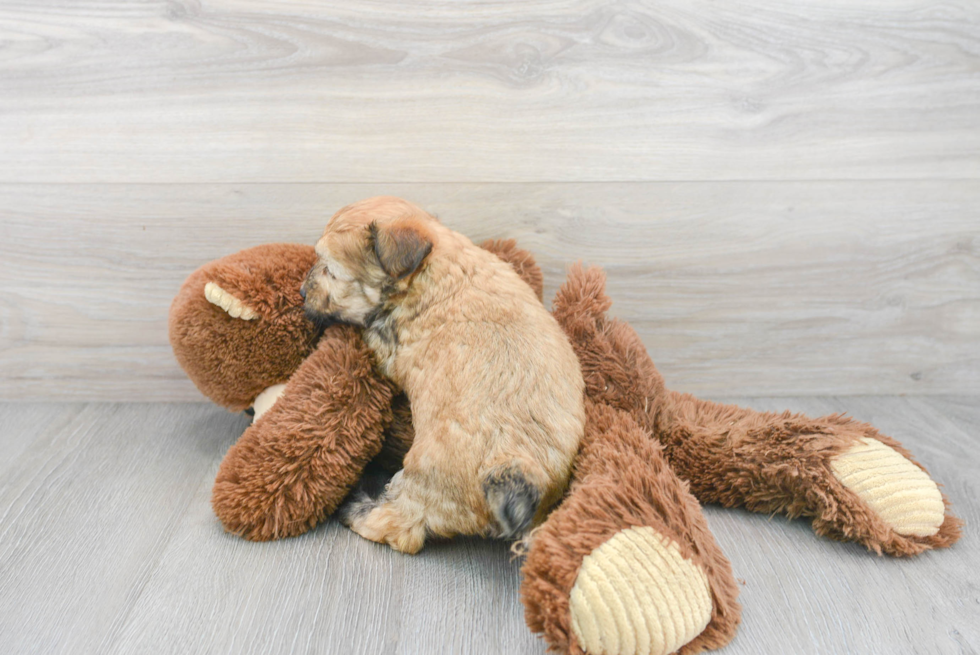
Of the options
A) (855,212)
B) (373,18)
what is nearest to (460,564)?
(373,18)

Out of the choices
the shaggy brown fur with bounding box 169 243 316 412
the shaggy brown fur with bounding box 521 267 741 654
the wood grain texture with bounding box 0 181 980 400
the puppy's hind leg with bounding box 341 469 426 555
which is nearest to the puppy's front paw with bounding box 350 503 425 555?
the puppy's hind leg with bounding box 341 469 426 555

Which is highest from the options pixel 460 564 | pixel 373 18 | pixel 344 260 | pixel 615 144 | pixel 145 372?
pixel 373 18

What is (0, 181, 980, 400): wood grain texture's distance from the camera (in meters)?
1.50

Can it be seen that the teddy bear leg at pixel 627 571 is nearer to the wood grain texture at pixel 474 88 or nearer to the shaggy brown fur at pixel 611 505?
the shaggy brown fur at pixel 611 505

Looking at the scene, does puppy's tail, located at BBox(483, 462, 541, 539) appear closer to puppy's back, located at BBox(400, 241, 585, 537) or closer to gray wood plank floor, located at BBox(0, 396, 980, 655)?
puppy's back, located at BBox(400, 241, 585, 537)

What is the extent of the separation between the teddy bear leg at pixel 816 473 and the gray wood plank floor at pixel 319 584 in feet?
0.13

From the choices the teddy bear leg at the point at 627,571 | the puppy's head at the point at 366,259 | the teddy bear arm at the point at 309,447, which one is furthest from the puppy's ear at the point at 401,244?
the teddy bear leg at the point at 627,571

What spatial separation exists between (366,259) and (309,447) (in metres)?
0.33

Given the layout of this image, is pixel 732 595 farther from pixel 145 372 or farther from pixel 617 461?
pixel 145 372

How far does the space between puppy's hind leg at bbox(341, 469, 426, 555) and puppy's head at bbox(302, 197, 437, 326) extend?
296 mm

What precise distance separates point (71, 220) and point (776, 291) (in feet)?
5.30

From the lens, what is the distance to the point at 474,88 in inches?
56.4

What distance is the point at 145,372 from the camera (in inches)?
64.2

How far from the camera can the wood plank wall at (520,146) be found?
142cm
